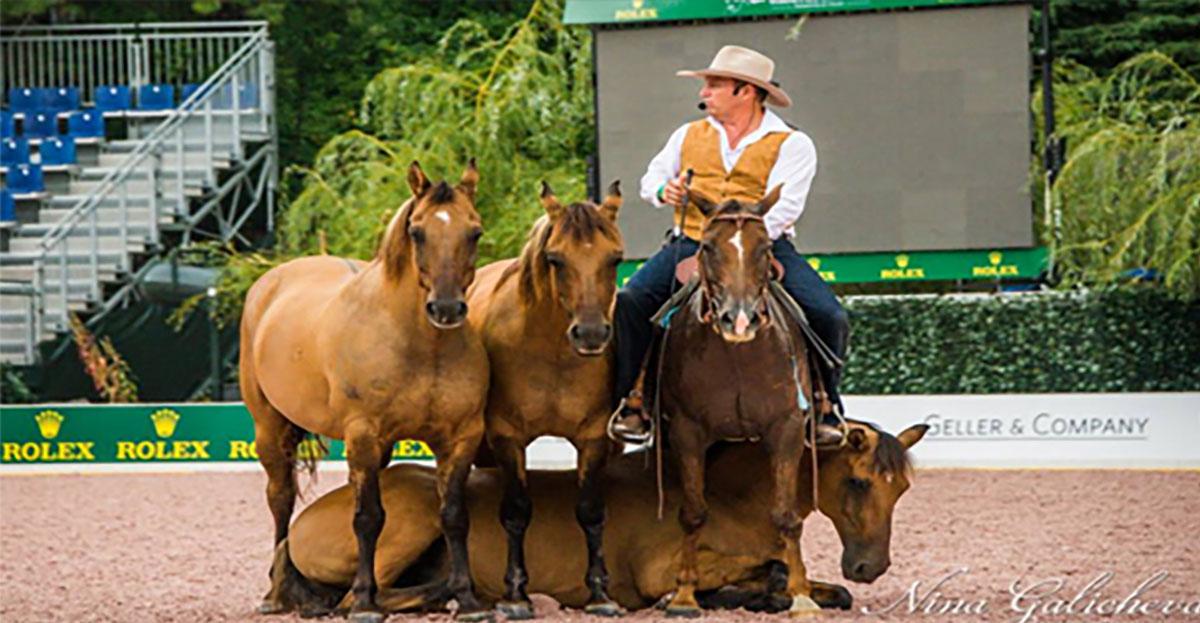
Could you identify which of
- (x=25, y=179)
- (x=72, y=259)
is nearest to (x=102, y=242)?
(x=72, y=259)

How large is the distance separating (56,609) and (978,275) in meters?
8.12

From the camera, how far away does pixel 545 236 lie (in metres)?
7.21

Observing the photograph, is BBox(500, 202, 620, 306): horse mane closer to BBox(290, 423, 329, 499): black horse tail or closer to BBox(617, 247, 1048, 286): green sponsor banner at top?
BBox(290, 423, 329, 499): black horse tail

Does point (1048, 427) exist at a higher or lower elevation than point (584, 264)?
lower

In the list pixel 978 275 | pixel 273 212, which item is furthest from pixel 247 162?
pixel 978 275

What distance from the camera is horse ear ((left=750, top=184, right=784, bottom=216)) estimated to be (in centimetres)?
702

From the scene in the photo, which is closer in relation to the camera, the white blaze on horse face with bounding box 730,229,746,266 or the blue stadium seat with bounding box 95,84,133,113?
the white blaze on horse face with bounding box 730,229,746,266

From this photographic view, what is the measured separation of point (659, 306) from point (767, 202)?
0.77 meters

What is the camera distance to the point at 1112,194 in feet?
51.4

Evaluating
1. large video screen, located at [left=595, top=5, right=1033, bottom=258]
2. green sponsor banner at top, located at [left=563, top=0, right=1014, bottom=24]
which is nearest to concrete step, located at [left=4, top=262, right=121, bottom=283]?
green sponsor banner at top, located at [left=563, top=0, right=1014, bottom=24]

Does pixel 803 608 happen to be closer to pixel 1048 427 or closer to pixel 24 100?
pixel 1048 427

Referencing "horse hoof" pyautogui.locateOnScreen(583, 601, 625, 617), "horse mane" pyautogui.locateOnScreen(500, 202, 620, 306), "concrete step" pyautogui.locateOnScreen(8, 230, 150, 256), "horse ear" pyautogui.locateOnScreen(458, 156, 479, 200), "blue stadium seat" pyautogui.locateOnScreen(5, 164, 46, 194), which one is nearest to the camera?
"horse mane" pyautogui.locateOnScreen(500, 202, 620, 306)

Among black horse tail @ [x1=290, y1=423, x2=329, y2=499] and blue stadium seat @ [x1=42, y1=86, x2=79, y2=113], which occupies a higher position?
blue stadium seat @ [x1=42, y1=86, x2=79, y2=113]

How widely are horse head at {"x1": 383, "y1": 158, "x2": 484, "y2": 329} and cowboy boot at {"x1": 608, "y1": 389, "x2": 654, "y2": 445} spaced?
815 mm
